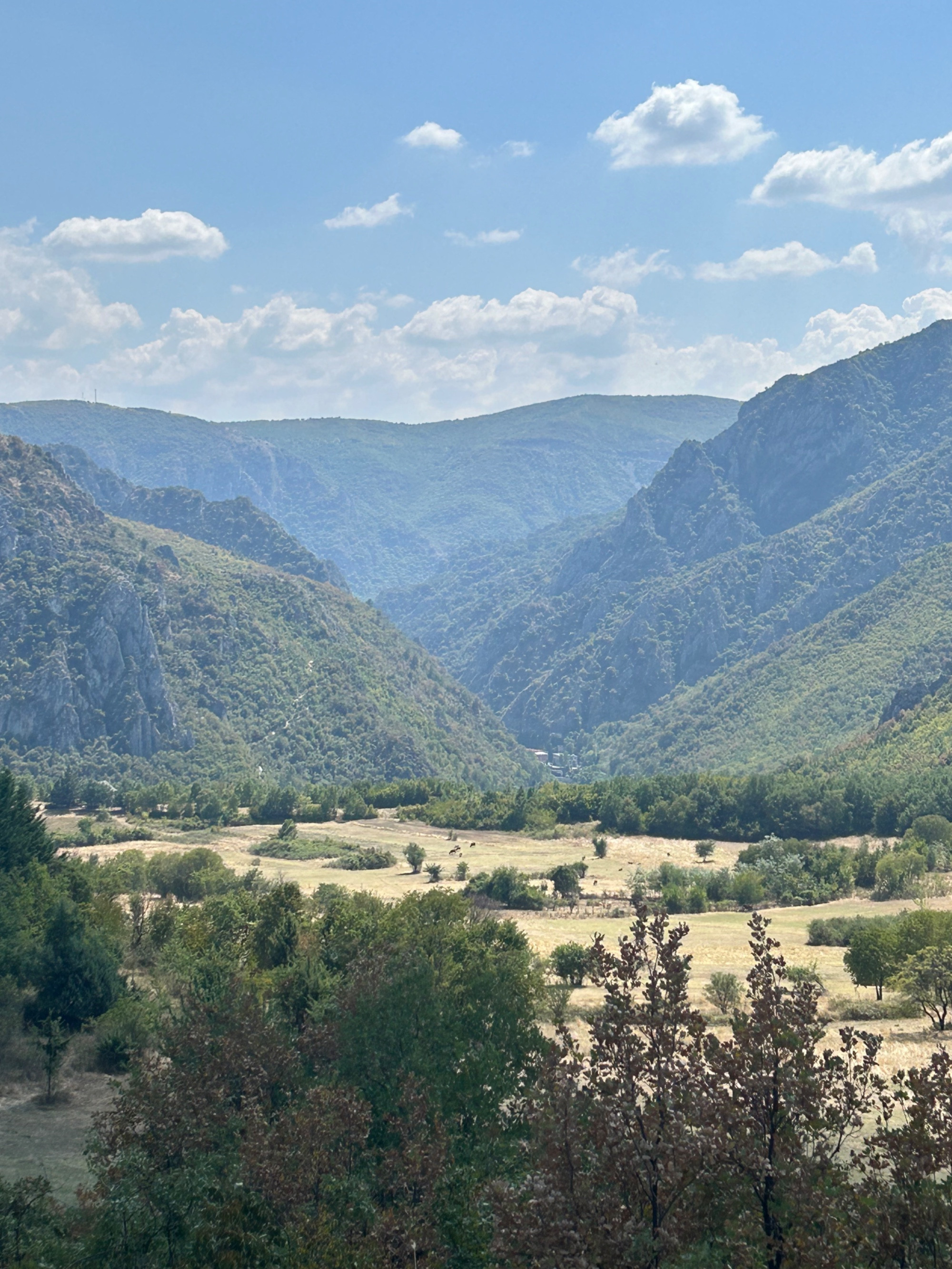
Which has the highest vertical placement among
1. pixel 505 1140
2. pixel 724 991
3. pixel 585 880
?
pixel 505 1140

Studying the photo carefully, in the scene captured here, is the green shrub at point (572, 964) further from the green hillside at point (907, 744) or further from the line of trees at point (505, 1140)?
the green hillside at point (907, 744)

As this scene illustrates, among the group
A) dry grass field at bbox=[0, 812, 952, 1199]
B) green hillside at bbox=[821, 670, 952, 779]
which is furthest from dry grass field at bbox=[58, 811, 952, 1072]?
green hillside at bbox=[821, 670, 952, 779]

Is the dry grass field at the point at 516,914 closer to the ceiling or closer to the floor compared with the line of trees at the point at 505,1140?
closer to the floor

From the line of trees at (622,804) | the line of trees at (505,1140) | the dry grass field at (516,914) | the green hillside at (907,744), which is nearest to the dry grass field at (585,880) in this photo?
the dry grass field at (516,914)

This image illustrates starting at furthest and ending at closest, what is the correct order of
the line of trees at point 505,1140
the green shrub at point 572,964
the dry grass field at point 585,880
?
the green shrub at point 572,964 → the dry grass field at point 585,880 → the line of trees at point 505,1140

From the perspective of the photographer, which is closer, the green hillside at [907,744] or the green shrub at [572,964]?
the green shrub at [572,964]

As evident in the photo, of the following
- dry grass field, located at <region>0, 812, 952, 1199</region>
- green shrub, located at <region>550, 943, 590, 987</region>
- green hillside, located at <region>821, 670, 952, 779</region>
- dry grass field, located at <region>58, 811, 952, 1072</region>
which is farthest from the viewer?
green hillside, located at <region>821, 670, 952, 779</region>

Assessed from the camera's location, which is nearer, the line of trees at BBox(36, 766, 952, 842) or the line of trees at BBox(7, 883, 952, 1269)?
the line of trees at BBox(7, 883, 952, 1269)

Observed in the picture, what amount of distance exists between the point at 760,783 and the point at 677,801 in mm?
10550

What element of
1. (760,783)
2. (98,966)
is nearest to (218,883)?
(98,966)

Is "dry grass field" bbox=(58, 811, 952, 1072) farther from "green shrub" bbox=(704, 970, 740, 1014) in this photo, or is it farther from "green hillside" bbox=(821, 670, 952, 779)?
"green hillside" bbox=(821, 670, 952, 779)

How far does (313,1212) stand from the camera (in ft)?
63.2

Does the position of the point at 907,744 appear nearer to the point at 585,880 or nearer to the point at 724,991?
the point at 585,880

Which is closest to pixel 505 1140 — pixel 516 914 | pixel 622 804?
pixel 516 914
